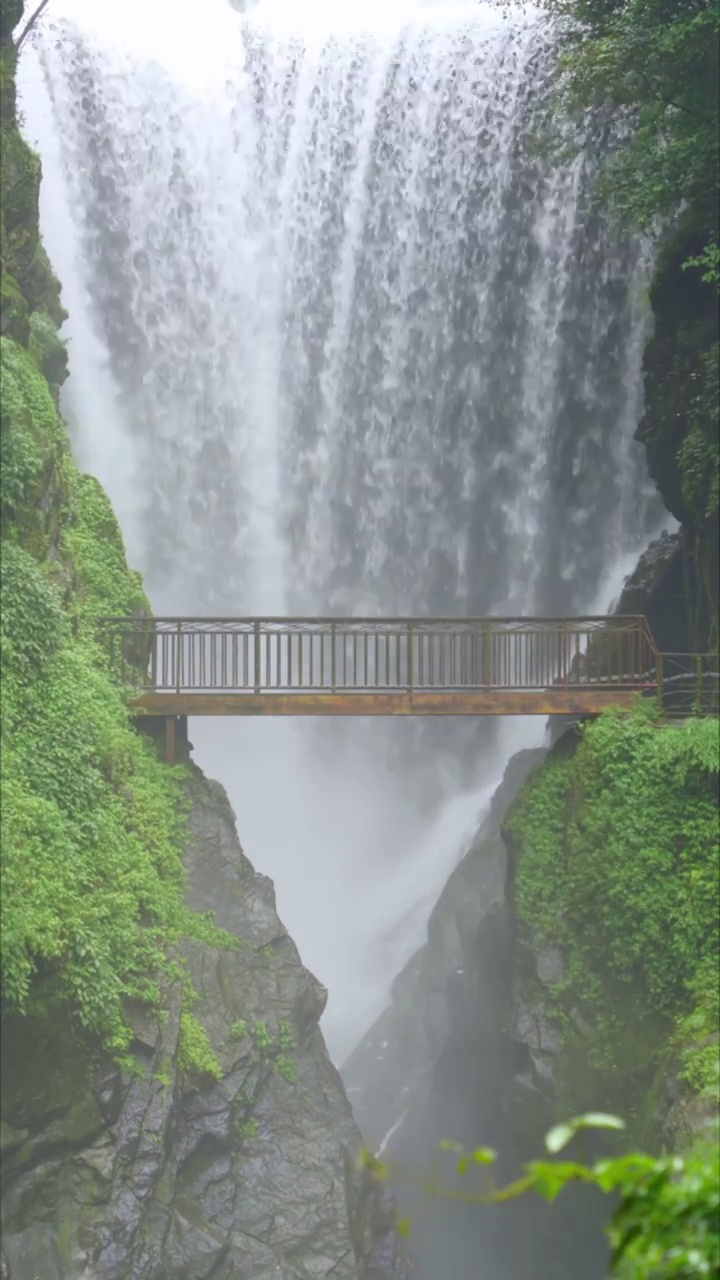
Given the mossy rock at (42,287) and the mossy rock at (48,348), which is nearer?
the mossy rock at (42,287)

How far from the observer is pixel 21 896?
10.4m

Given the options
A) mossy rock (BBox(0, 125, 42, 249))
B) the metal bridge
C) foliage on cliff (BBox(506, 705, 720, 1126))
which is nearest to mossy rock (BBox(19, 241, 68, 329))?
mossy rock (BBox(0, 125, 42, 249))

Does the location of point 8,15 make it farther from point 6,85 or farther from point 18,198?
point 18,198

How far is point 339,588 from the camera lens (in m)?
24.0

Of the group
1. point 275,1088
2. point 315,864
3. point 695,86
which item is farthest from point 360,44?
point 275,1088

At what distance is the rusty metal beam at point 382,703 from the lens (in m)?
14.9

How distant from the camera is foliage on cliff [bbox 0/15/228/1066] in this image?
10.8 m

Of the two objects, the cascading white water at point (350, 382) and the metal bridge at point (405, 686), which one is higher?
the cascading white water at point (350, 382)

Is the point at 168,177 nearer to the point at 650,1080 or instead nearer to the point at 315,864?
the point at 315,864

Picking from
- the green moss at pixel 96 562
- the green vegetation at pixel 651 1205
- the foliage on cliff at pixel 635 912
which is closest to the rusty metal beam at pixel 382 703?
the foliage on cliff at pixel 635 912

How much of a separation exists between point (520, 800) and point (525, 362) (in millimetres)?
10102

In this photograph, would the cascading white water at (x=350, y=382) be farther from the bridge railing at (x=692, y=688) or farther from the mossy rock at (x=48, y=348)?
the bridge railing at (x=692, y=688)

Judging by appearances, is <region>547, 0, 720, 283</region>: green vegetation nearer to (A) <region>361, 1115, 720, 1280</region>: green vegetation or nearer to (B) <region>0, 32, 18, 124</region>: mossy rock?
(B) <region>0, 32, 18, 124</region>: mossy rock

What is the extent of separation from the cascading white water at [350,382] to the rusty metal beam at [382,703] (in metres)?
8.32
